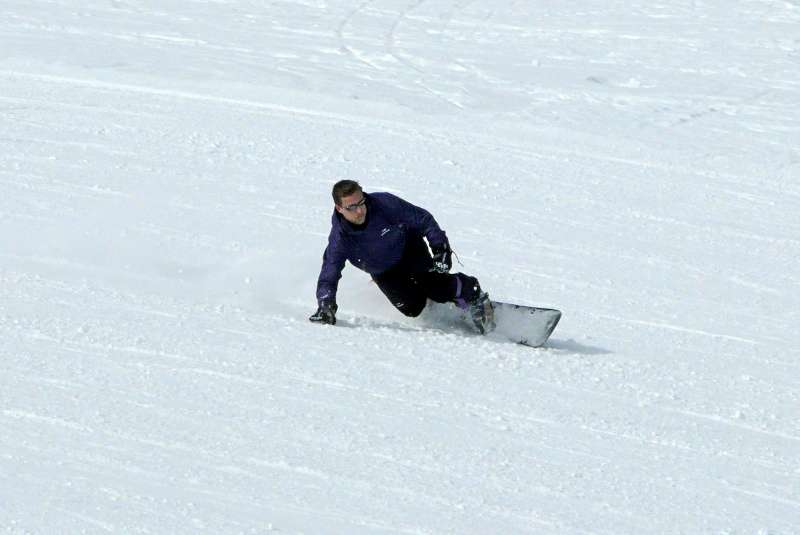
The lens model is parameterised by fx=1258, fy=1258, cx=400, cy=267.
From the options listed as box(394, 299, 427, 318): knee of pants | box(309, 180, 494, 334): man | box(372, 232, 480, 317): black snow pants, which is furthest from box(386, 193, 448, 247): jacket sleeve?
box(394, 299, 427, 318): knee of pants

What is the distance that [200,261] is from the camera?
8.94 meters

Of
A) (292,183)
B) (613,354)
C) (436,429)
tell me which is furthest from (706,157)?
(436,429)

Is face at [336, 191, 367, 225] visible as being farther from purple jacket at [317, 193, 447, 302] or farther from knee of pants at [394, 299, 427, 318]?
knee of pants at [394, 299, 427, 318]

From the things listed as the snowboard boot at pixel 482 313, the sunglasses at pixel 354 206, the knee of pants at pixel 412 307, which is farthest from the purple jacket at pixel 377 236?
the snowboard boot at pixel 482 313

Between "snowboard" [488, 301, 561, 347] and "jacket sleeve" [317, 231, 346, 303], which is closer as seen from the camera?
"jacket sleeve" [317, 231, 346, 303]

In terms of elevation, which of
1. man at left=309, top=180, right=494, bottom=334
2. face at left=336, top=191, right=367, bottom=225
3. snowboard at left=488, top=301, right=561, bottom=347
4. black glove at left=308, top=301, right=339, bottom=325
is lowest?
black glove at left=308, top=301, right=339, bottom=325

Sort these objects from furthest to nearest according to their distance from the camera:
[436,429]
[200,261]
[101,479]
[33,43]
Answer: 1. [33,43]
2. [200,261]
3. [436,429]
4. [101,479]

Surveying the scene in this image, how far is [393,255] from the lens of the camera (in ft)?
24.0

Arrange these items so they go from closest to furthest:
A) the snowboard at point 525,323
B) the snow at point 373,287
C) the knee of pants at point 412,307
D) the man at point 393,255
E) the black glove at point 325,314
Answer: the snow at point 373,287, the man at point 393,255, the black glove at point 325,314, the snowboard at point 525,323, the knee of pants at point 412,307

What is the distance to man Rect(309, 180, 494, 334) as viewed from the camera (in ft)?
23.4

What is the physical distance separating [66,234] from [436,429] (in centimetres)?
417

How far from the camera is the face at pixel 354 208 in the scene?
691 centimetres

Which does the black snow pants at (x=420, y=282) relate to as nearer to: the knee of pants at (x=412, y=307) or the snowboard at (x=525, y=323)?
the knee of pants at (x=412, y=307)

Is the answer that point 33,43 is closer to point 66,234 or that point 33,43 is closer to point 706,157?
point 66,234
